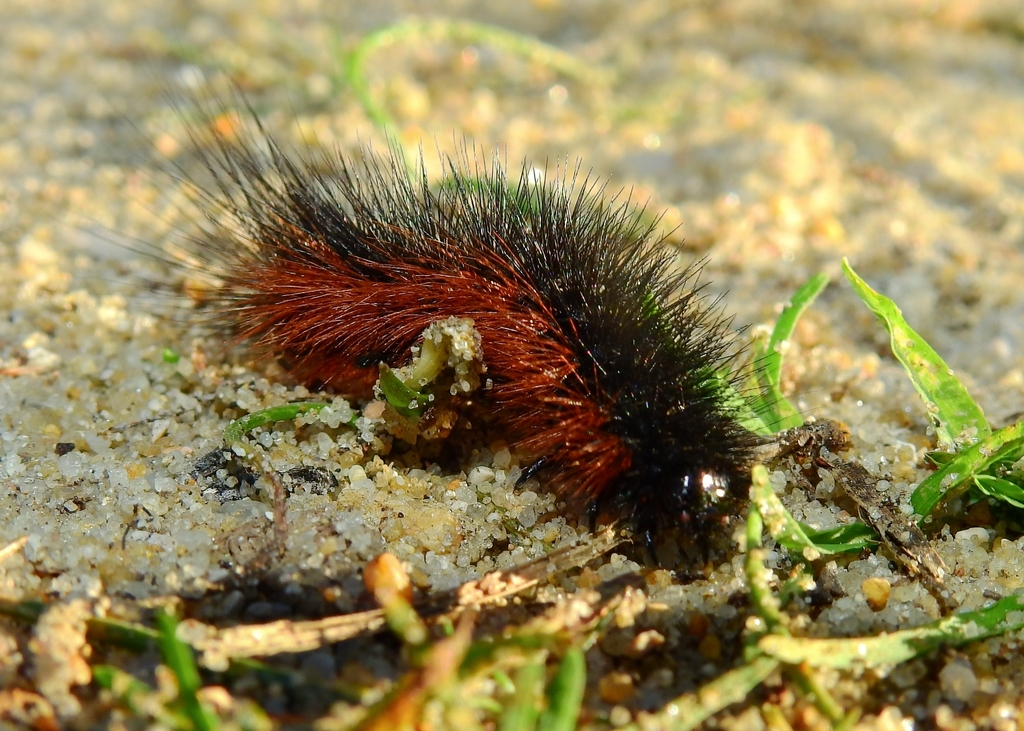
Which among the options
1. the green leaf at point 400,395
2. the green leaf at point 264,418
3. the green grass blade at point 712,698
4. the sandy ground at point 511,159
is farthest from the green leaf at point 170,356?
the green grass blade at point 712,698

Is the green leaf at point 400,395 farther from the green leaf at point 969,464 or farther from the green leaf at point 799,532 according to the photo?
the green leaf at point 969,464

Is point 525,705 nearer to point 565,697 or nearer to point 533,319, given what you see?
point 565,697

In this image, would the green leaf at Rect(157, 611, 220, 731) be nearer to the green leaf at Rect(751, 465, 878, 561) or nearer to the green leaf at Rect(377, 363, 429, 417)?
the green leaf at Rect(377, 363, 429, 417)

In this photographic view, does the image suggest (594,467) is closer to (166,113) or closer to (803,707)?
(803,707)

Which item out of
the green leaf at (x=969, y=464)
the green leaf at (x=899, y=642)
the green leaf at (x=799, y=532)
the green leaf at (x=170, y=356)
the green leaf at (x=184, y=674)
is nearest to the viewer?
the green leaf at (x=184, y=674)

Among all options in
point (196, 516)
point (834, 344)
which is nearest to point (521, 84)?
point (834, 344)

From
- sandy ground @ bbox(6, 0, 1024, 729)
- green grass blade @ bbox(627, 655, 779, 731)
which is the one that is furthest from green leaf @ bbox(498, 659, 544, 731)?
sandy ground @ bbox(6, 0, 1024, 729)

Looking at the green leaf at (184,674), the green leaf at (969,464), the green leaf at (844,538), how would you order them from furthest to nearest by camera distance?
the green leaf at (969,464)
the green leaf at (844,538)
the green leaf at (184,674)
